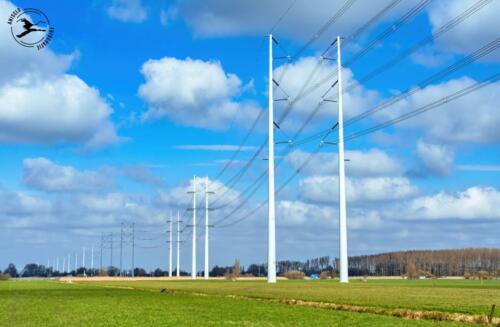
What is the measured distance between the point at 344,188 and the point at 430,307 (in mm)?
44926

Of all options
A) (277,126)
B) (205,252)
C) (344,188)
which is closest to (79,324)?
A: (344,188)

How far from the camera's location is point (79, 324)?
37031mm

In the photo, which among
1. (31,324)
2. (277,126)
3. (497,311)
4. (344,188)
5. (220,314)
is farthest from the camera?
(277,126)

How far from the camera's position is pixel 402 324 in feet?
114

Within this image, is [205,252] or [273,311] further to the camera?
[205,252]

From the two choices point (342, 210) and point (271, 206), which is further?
point (271, 206)

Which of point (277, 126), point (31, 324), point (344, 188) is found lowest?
point (31, 324)

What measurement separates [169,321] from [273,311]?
373 inches

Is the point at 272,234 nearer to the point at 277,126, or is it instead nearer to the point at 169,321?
the point at 277,126

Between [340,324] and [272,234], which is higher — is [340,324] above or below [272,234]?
below

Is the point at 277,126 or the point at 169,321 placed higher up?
the point at 277,126

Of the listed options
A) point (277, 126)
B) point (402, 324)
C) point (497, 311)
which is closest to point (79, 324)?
point (402, 324)

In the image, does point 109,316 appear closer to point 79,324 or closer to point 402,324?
point 79,324

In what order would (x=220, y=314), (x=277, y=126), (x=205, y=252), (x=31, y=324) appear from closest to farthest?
(x=31, y=324)
(x=220, y=314)
(x=277, y=126)
(x=205, y=252)
